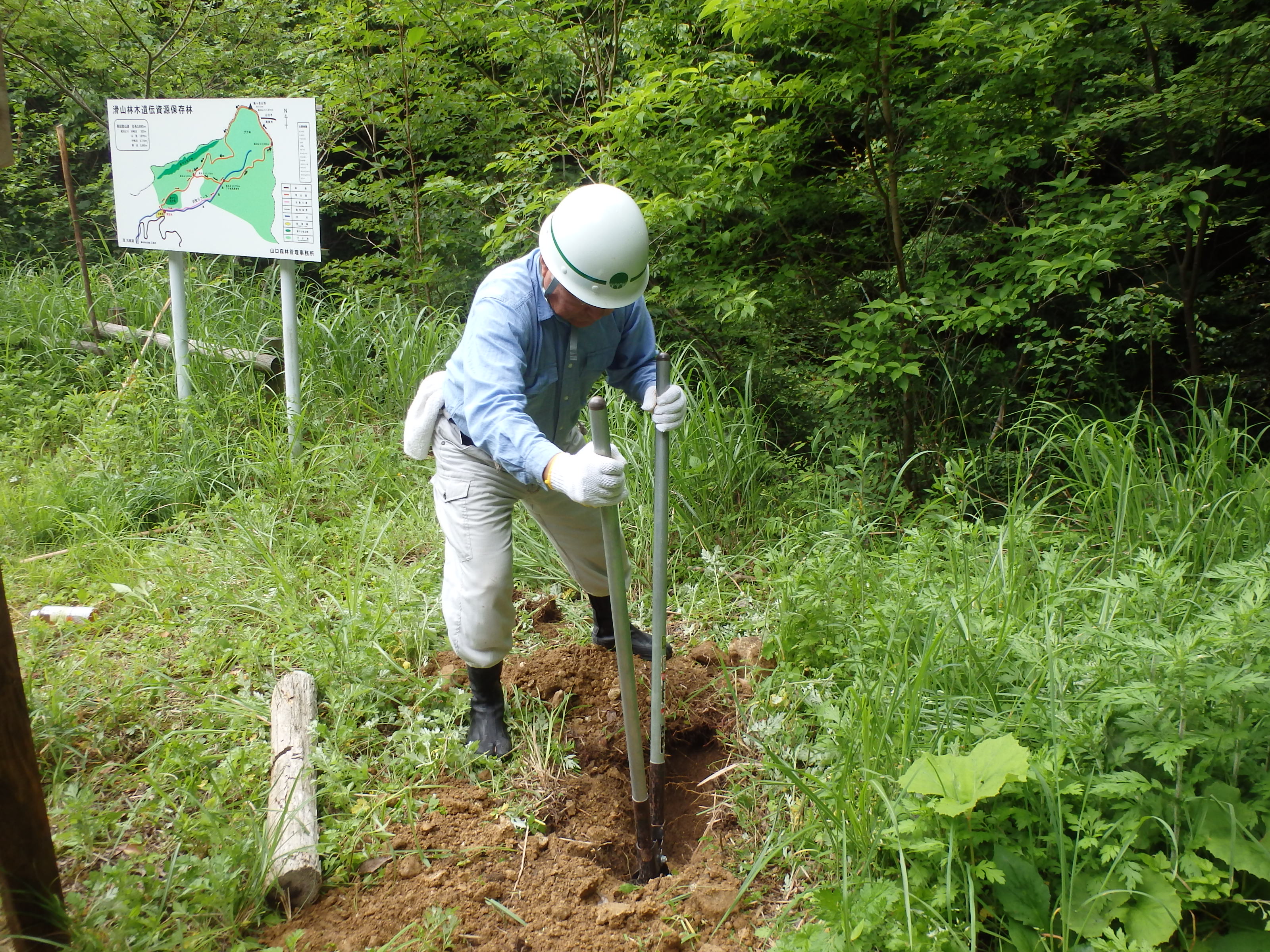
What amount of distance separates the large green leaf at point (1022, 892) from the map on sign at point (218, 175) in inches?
161

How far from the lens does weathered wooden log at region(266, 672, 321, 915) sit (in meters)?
2.05

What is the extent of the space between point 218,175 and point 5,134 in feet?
11.0

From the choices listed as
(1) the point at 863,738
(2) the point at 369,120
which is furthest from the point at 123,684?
(2) the point at 369,120

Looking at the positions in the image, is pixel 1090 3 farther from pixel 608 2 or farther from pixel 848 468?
pixel 608 2

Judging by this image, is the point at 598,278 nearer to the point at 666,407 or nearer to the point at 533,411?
the point at 666,407

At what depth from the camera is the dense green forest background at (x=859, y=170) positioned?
146 inches

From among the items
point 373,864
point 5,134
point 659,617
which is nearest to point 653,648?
point 659,617

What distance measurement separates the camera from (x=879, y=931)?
1.73 meters

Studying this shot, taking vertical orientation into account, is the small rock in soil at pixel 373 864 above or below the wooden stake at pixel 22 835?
below

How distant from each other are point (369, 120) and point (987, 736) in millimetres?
5904

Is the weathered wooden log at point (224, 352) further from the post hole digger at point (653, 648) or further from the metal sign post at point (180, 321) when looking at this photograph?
the post hole digger at point (653, 648)

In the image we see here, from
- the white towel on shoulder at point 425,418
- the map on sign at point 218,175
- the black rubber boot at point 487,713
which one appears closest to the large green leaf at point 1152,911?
the black rubber boot at point 487,713

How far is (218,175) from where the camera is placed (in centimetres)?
448

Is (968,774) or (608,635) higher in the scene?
(968,774)
